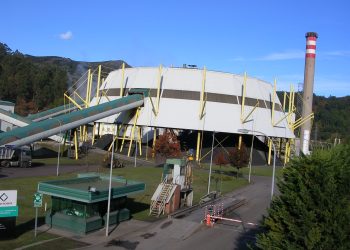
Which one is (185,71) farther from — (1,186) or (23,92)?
(23,92)

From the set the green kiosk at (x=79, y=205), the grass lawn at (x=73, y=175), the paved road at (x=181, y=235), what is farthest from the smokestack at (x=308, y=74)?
the green kiosk at (x=79, y=205)

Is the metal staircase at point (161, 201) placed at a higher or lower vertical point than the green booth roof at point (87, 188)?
lower

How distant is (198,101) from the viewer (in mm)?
66250

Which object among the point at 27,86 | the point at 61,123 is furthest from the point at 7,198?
the point at 27,86

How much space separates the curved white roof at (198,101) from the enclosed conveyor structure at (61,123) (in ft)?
14.6

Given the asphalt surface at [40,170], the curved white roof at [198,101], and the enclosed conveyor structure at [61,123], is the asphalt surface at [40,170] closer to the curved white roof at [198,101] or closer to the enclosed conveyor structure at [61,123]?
the enclosed conveyor structure at [61,123]

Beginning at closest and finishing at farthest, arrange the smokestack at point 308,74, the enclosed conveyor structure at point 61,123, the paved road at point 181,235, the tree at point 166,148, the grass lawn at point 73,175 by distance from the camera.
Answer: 1. the grass lawn at point 73,175
2. the paved road at point 181,235
3. the enclosed conveyor structure at point 61,123
4. the tree at point 166,148
5. the smokestack at point 308,74

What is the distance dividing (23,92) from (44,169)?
107 m

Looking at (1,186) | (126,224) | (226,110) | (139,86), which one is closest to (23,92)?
(139,86)

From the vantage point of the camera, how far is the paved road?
2284 centimetres

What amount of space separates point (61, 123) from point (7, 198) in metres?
30.0

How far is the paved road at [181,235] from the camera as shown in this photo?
22844 mm

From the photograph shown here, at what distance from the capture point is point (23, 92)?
5792 inches

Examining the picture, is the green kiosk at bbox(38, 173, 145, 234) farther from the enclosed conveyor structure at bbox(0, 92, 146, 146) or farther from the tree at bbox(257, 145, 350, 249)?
the enclosed conveyor structure at bbox(0, 92, 146, 146)
